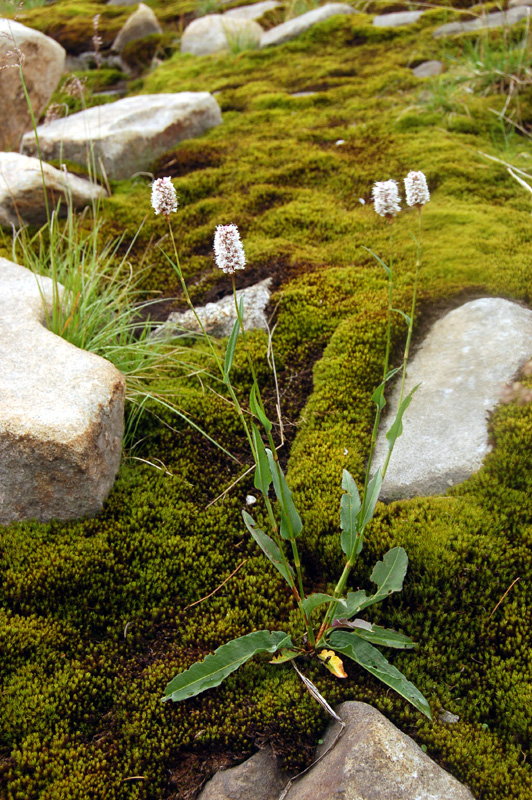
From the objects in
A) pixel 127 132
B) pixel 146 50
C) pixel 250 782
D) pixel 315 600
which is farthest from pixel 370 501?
pixel 146 50

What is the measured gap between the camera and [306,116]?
719 centimetres

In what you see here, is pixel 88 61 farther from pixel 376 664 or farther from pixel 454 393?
pixel 376 664

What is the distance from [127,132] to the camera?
6.27 meters

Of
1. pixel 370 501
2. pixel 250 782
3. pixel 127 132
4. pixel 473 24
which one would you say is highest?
pixel 473 24

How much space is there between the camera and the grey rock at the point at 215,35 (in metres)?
10.0

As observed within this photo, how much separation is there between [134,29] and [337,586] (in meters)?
12.3

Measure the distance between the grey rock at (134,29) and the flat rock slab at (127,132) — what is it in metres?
5.61

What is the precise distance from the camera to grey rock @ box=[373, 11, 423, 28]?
969 cm

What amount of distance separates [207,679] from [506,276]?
320 cm

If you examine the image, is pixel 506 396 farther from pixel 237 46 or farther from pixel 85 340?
pixel 237 46

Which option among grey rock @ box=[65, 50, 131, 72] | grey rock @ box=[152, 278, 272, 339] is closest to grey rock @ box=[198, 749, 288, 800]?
grey rock @ box=[152, 278, 272, 339]

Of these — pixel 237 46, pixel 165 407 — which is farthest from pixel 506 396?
pixel 237 46

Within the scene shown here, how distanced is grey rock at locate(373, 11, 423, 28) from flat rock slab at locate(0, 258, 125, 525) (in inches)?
352

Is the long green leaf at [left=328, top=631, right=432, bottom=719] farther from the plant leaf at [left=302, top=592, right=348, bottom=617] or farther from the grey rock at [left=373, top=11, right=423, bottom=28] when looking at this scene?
the grey rock at [left=373, top=11, right=423, bottom=28]
